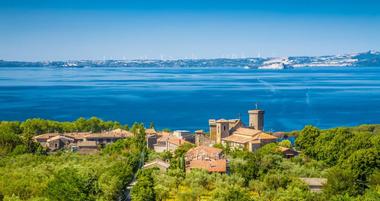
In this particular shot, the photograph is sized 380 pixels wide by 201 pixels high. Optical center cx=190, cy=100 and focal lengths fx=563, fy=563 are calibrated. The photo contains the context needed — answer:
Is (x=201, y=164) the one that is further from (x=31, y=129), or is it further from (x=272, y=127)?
(x=272, y=127)

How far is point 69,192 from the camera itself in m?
21.4

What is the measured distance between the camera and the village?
33844 millimetres

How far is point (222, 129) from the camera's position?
133 feet

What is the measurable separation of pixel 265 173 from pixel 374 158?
565 centimetres

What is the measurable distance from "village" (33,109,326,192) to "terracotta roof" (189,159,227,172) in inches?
3.8

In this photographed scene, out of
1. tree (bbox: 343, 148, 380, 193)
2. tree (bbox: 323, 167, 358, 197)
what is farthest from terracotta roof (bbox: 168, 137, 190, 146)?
tree (bbox: 323, 167, 358, 197)

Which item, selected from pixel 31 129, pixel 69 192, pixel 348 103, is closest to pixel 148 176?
pixel 69 192

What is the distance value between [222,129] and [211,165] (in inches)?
439

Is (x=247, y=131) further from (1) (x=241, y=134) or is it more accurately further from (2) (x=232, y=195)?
(2) (x=232, y=195)

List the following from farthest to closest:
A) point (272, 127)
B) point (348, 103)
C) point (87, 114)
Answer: point (348, 103) → point (87, 114) → point (272, 127)

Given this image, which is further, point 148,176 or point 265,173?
point 265,173

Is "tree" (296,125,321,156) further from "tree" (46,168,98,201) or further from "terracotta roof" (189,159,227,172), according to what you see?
"tree" (46,168,98,201)

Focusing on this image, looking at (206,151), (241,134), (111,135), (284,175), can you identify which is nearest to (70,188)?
(284,175)

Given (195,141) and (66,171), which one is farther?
(195,141)
